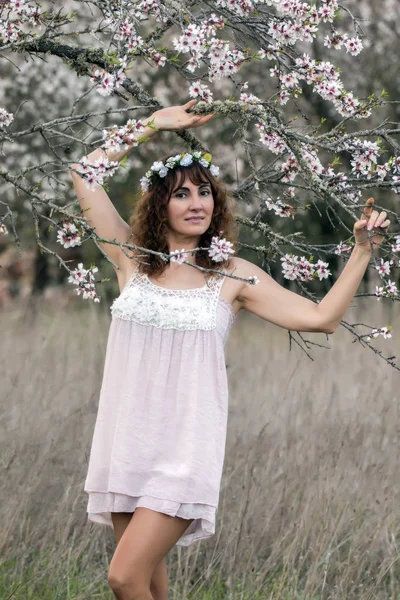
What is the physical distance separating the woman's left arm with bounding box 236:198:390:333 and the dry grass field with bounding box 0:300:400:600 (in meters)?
1.14

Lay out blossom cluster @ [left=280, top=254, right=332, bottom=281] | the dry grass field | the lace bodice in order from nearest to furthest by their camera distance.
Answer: the lace bodice < blossom cluster @ [left=280, top=254, right=332, bottom=281] < the dry grass field

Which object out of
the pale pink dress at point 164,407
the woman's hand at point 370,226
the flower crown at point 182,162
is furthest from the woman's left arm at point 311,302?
the flower crown at point 182,162

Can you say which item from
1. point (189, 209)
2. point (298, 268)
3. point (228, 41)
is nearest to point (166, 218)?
point (189, 209)

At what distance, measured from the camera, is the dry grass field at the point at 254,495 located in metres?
3.63

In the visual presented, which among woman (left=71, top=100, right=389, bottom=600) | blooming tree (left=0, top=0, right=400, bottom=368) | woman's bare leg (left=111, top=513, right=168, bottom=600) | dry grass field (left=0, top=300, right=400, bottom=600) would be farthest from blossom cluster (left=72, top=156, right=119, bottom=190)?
dry grass field (left=0, top=300, right=400, bottom=600)

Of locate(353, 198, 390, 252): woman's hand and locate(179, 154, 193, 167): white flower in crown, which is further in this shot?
locate(179, 154, 193, 167): white flower in crown

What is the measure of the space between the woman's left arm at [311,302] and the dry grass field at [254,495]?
114 centimetres

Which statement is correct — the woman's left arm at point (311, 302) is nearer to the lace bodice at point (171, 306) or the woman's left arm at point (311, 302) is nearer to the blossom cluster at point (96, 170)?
the lace bodice at point (171, 306)

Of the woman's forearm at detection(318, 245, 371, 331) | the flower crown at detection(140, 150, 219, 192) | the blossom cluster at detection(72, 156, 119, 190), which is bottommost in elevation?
the woman's forearm at detection(318, 245, 371, 331)

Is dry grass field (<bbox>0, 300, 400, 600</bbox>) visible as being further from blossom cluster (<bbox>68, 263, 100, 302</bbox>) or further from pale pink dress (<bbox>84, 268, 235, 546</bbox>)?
blossom cluster (<bbox>68, 263, 100, 302</bbox>)

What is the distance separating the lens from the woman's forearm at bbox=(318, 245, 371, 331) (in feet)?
8.64

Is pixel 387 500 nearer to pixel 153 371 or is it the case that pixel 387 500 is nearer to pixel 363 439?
pixel 363 439

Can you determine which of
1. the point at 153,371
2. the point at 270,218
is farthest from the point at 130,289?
the point at 270,218

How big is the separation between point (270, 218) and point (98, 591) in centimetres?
857
